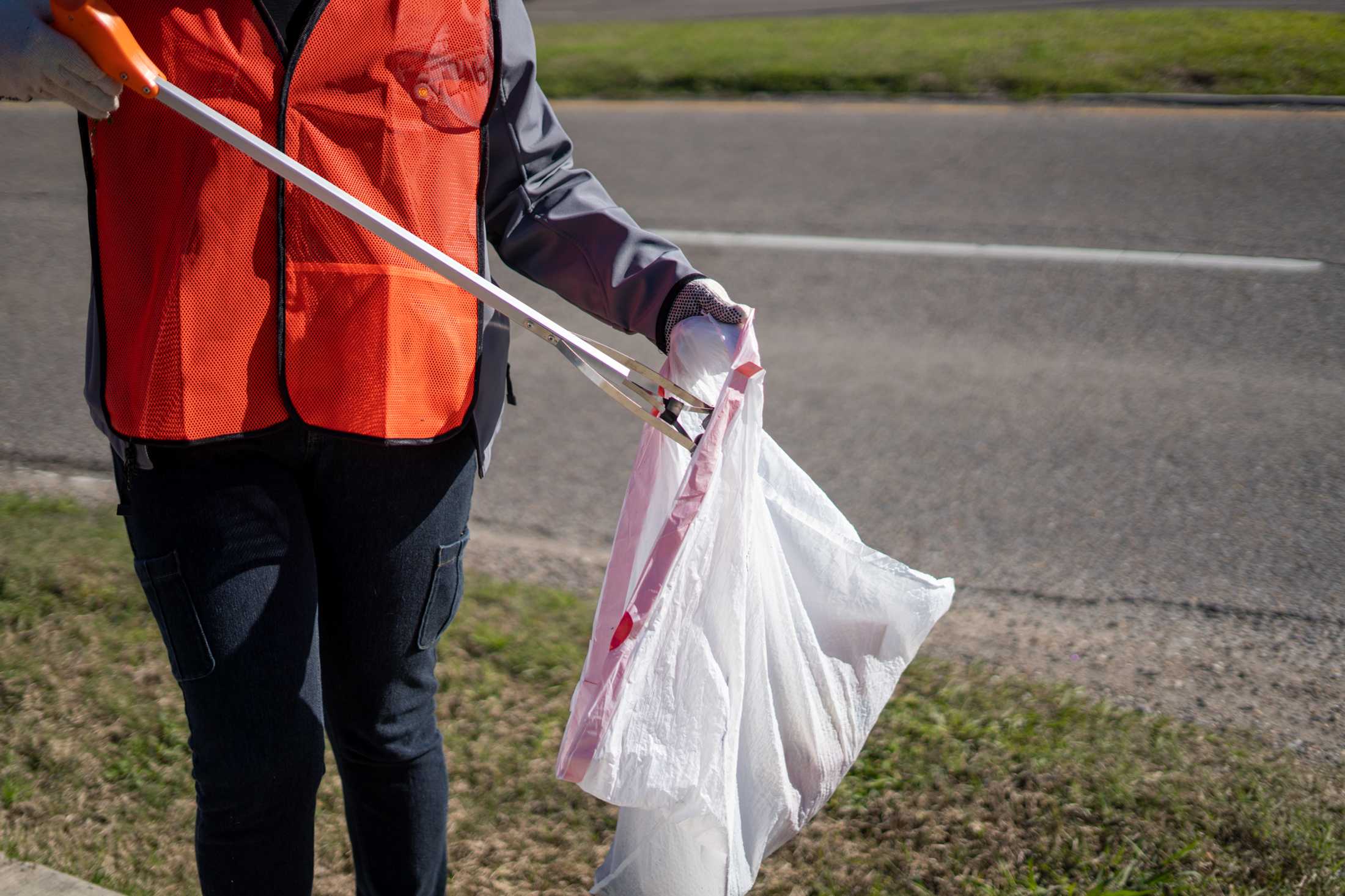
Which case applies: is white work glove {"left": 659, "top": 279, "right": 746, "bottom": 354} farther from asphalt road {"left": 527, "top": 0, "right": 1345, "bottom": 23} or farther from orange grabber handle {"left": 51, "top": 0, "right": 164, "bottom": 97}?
asphalt road {"left": 527, "top": 0, "right": 1345, "bottom": 23}

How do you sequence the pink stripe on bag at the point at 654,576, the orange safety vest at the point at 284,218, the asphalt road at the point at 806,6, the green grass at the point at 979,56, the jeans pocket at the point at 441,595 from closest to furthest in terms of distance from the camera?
1. the orange safety vest at the point at 284,218
2. the pink stripe on bag at the point at 654,576
3. the jeans pocket at the point at 441,595
4. the green grass at the point at 979,56
5. the asphalt road at the point at 806,6

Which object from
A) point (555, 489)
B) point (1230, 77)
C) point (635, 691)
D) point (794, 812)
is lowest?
point (555, 489)

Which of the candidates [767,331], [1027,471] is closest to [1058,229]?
[767,331]

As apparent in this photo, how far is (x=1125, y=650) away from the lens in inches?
121

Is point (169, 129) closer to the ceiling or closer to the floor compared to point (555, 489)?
closer to the ceiling

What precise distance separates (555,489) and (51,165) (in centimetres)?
534

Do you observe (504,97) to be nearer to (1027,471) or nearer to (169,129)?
(169,129)

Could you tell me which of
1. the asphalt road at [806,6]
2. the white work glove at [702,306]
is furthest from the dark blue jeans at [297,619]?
the asphalt road at [806,6]

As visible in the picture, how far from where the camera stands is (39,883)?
223 cm

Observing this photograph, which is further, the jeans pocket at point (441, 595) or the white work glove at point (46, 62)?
the jeans pocket at point (441, 595)

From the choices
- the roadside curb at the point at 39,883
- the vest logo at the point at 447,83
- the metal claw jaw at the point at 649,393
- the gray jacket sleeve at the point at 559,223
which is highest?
the vest logo at the point at 447,83

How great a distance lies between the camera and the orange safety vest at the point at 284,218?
152cm

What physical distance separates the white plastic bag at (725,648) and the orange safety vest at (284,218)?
0.37 metres

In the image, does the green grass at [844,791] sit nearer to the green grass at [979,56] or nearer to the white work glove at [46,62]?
the white work glove at [46,62]
